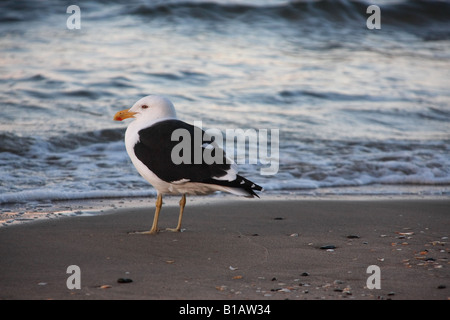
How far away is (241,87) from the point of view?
39.6ft

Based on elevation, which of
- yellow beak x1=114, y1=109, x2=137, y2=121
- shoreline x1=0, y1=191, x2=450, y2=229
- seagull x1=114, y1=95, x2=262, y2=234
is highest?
yellow beak x1=114, y1=109, x2=137, y2=121

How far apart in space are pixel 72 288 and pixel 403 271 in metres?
2.03

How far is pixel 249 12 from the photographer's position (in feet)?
58.4

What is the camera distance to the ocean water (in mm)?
7531

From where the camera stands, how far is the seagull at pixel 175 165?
4512 millimetres

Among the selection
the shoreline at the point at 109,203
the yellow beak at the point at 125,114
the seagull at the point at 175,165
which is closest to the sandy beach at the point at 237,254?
the shoreline at the point at 109,203

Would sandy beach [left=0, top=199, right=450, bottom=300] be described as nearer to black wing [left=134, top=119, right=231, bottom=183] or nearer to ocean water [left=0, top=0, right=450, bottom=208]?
black wing [left=134, top=119, right=231, bottom=183]

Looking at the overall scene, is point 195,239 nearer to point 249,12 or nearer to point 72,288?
point 72,288

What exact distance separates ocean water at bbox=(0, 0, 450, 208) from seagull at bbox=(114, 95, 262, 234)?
5.43ft

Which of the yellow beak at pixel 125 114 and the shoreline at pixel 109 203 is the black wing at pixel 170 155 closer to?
the yellow beak at pixel 125 114

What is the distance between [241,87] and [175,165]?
24.9 feet

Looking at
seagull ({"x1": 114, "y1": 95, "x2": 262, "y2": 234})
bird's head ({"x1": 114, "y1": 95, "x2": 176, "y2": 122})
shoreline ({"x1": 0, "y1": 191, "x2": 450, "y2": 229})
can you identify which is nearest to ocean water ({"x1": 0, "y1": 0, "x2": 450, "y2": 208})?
shoreline ({"x1": 0, "y1": 191, "x2": 450, "y2": 229})

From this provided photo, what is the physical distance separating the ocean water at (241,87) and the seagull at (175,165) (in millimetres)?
1654

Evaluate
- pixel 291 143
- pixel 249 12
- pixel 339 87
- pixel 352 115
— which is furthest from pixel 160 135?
pixel 249 12
